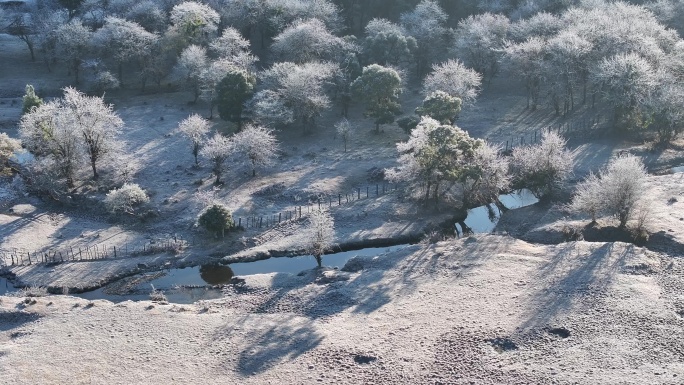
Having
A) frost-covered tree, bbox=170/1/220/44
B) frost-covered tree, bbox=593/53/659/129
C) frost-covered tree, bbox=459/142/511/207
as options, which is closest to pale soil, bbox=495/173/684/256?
frost-covered tree, bbox=459/142/511/207

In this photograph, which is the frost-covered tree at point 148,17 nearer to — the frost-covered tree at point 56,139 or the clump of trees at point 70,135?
the clump of trees at point 70,135

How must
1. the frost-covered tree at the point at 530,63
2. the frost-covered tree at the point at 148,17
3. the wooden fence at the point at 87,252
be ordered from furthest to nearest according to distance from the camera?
the frost-covered tree at the point at 148,17
the frost-covered tree at the point at 530,63
the wooden fence at the point at 87,252

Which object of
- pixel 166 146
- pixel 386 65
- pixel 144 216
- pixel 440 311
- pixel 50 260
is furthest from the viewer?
pixel 386 65

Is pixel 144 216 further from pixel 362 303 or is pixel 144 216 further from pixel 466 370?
pixel 466 370

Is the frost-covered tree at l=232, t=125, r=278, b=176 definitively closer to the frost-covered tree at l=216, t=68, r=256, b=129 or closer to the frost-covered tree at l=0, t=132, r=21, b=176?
the frost-covered tree at l=216, t=68, r=256, b=129

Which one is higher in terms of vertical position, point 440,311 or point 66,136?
point 66,136

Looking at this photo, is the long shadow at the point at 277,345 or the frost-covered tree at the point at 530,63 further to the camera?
the frost-covered tree at the point at 530,63

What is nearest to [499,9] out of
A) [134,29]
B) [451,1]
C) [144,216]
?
[451,1]

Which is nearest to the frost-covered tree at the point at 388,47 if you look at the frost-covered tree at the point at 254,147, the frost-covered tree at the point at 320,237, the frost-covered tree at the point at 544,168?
the frost-covered tree at the point at 254,147
